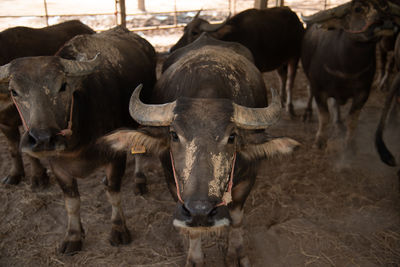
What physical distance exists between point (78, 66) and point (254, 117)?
1.45 metres

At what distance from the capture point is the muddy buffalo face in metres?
2.48

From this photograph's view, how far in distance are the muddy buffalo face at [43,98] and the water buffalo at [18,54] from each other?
124cm

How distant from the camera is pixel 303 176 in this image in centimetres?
460

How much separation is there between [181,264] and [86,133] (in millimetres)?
1429

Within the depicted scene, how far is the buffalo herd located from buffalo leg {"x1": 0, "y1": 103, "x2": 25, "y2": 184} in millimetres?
13

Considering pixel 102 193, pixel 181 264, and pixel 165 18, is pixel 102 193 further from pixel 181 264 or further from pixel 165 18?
pixel 165 18

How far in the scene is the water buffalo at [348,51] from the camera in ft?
14.2

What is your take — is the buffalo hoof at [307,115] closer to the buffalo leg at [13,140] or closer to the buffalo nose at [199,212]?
the buffalo leg at [13,140]

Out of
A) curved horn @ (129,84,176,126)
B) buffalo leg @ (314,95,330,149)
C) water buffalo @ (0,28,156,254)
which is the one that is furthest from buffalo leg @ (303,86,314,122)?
curved horn @ (129,84,176,126)

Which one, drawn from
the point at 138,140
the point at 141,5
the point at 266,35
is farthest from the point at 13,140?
the point at 141,5

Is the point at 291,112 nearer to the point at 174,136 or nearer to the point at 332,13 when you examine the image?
the point at 332,13

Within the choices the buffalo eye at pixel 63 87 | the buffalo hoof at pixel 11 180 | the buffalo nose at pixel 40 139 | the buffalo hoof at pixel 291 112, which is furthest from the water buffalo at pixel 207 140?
the buffalo hoof at pixel 291 112

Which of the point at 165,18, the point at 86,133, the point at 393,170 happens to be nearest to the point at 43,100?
the point at 86,133

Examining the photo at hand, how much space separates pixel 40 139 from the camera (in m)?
2.43
